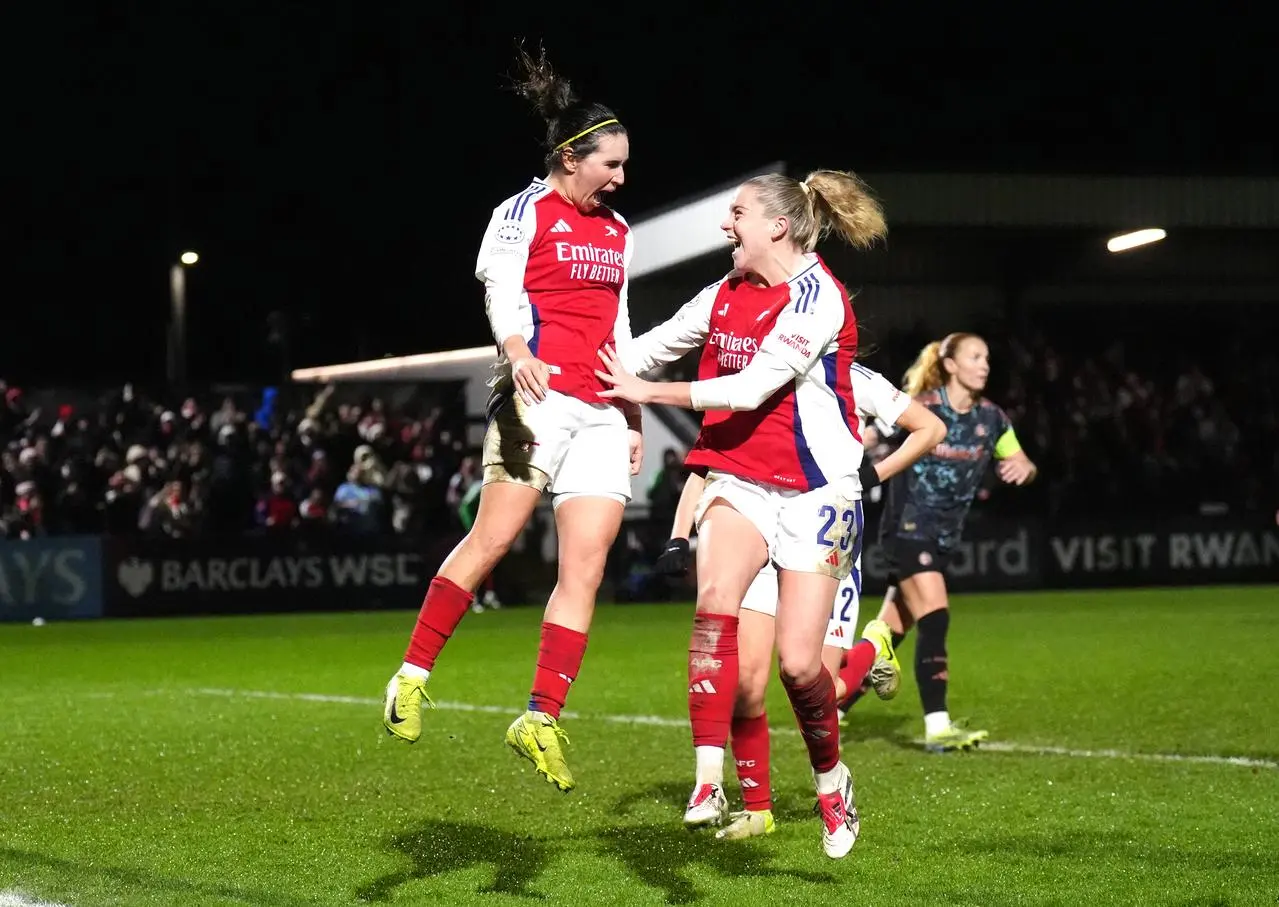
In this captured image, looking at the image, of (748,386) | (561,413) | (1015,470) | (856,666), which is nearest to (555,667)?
(561,413)

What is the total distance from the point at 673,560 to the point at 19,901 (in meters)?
2.31

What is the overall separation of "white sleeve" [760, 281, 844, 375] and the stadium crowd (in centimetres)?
1759

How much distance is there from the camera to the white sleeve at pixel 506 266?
18.6 ft

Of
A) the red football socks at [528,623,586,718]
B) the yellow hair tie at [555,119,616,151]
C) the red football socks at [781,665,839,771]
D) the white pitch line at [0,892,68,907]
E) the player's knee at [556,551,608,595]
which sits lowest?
the white pitch line at [0,892,68,907]

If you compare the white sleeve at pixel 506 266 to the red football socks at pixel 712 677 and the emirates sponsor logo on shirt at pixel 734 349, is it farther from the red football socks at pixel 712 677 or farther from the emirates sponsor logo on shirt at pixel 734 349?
the red football socks at pixel 712 677

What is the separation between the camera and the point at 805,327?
18.4 feet

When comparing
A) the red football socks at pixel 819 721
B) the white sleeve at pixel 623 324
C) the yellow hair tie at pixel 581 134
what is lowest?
the red football socks at pixel 819 721

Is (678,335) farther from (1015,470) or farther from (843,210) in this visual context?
(1015,470)

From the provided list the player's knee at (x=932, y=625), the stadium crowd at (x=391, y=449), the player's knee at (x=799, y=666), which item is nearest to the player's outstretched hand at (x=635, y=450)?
the player's knee at (x=799, y=666)

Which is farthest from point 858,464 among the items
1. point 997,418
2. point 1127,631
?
point 1127,631

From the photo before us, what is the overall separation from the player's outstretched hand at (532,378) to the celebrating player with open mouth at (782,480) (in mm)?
237

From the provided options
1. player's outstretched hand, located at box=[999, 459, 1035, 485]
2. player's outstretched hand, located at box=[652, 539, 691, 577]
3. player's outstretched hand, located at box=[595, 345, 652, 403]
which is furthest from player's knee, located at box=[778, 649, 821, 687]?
player's outstretched hand, located at box=[999, 459, 1035, 485]

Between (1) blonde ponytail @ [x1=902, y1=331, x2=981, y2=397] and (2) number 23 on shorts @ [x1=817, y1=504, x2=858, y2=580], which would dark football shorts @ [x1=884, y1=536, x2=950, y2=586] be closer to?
(1) blonde ponytail @ [x1=902, y1=331, x2=981, y2=397]

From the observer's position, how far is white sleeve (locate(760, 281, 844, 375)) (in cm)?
556
